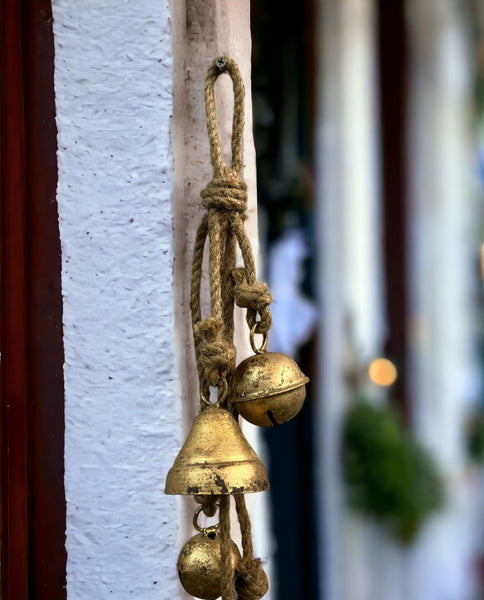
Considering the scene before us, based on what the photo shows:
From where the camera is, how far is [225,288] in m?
1.08

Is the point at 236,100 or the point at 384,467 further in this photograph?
the point at 384,467

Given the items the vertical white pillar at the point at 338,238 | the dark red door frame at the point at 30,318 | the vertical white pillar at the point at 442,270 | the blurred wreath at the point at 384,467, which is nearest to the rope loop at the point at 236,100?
the dark red door frame at the point at 30,318

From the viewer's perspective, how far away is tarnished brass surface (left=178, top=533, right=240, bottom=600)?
102 centimetres

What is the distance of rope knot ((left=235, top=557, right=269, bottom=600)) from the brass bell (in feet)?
0.62

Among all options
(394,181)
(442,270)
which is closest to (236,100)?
(394,181)

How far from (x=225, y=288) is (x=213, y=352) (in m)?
0.12

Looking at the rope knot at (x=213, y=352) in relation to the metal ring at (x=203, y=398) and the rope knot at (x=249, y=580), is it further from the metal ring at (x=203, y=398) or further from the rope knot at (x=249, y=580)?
the rope knot at (x=249, y=580)

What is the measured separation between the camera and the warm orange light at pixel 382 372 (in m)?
3.60

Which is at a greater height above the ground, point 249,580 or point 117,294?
point 117,294

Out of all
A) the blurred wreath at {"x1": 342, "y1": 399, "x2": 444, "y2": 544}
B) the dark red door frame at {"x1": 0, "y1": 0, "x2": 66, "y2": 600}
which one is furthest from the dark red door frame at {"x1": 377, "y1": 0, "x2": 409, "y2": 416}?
the dark red door frame at {"x1": 0, "y1": 0, "x2": 66, "y2": 600}

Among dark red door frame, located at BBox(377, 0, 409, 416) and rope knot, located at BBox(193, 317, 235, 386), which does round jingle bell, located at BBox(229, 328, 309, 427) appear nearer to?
rope knot, located at BBox(193, 317, 235, 386)

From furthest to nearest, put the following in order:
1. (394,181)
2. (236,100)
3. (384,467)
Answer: (394,181) < (384,467) < (236,100)

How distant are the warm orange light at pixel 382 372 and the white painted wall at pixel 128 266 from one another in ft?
8.24

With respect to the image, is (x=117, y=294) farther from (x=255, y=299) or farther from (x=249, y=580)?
(x=249, y=580)
